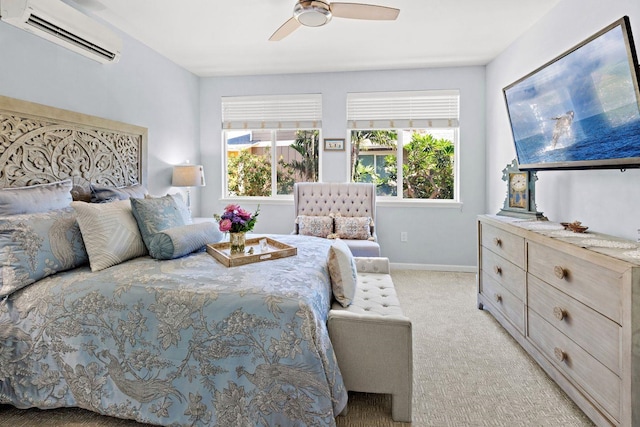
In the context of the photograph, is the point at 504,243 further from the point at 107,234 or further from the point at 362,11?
the point at 107,234

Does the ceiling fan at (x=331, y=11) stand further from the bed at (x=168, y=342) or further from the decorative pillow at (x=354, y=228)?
the decorative pillow at (x=354, y=228)

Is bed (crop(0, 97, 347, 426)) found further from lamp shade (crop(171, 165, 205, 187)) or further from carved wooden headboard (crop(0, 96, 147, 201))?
lamp shade (crop(171, 165, 205, 187))

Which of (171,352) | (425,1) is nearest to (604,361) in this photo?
(171,352)

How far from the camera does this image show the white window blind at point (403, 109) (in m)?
4.43

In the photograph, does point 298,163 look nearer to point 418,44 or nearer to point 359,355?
point 418,44

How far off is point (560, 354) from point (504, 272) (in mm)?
832

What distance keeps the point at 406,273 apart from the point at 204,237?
2.86 metres

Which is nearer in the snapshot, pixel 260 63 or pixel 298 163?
pixel 260 63

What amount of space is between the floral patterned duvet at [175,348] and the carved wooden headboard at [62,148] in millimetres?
1040

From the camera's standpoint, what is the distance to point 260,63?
427cm

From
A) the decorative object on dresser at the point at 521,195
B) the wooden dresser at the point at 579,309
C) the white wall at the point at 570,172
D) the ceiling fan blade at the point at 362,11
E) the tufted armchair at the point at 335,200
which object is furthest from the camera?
the tufted armchair at the point at 335,200

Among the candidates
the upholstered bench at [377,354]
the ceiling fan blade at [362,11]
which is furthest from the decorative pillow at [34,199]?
the ceiling fan blade at [362,11]

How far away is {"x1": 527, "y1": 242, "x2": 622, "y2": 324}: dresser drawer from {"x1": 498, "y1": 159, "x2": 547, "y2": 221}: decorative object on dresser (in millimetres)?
705

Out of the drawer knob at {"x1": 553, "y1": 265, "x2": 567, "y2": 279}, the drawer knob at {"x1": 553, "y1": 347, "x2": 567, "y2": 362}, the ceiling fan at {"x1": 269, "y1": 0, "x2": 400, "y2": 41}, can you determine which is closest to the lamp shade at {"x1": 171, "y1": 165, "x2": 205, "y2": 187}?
the ceiling fan at {"x1": 269, "y1": 0, "x2": 400, "y2": 41}
